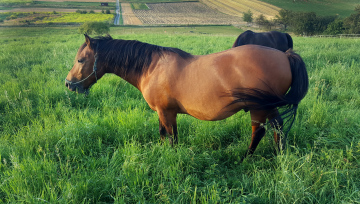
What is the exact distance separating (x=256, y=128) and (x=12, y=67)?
29.5 ft

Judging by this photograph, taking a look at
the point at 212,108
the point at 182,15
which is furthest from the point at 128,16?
the point at 212,108

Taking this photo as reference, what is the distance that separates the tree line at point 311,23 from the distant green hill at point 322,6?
2.88 ft

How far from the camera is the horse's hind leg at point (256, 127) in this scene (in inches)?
101

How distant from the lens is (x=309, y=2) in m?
21.7

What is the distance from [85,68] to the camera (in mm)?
3014

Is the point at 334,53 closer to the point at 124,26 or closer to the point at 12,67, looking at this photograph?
the point at 12,67

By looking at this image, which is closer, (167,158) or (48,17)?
(167,158)

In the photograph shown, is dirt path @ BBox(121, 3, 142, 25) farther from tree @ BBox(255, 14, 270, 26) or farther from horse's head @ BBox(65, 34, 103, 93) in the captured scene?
horse's head @ BBox(65, 34, 103, 93)

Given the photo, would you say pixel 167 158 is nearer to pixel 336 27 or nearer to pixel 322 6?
pixel 336 27

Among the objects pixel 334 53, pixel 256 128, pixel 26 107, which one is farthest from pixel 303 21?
pixel 26 107

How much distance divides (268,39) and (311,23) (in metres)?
18.5

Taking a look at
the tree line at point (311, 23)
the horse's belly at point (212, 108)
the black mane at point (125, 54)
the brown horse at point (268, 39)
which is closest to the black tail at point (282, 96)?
the horse's belly at point (212, 108)

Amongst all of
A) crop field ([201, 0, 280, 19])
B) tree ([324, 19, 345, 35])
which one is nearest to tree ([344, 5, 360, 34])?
tree ([324, 19, 345, 35])

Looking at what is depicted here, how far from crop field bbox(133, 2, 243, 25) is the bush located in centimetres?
717
